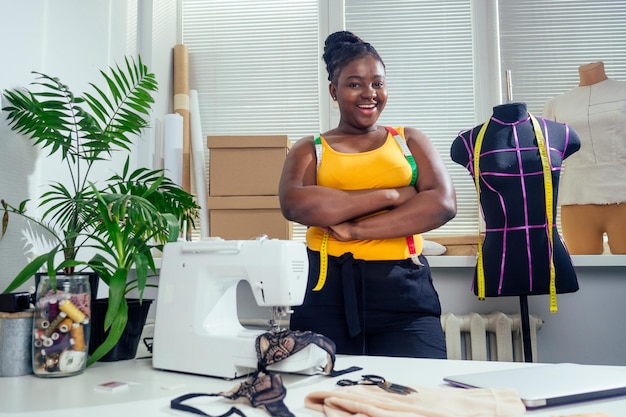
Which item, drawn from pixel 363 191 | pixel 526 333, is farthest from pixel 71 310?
pixel 526 333

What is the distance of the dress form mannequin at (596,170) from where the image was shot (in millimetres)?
2229

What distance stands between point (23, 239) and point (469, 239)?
1800 millimetres

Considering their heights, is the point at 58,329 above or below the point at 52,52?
below

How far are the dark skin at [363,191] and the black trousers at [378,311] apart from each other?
11cm

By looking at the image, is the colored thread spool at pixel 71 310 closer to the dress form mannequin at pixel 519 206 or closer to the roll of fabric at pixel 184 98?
the dress form mannequin at pixel 519 206

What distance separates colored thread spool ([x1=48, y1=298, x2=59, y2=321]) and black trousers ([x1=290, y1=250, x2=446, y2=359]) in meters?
0.66

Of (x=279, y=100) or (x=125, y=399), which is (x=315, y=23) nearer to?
(x=279, y=100)

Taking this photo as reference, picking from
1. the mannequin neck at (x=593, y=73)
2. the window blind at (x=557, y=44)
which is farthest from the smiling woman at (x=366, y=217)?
the window blind at (x=557, y=44)

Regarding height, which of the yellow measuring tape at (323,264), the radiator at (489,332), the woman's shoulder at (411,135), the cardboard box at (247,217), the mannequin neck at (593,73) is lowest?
the radiator at (489,332)

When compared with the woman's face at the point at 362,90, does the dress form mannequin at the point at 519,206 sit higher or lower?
lower

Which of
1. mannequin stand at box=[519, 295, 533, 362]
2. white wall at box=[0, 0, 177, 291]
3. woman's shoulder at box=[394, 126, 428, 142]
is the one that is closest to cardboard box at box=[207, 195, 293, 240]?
white wall at box=[0, 0, 177, 291]

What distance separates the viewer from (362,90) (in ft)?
5.35

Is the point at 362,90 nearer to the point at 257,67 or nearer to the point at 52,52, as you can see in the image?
the point at 52,52

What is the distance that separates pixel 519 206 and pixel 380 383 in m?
1.27
